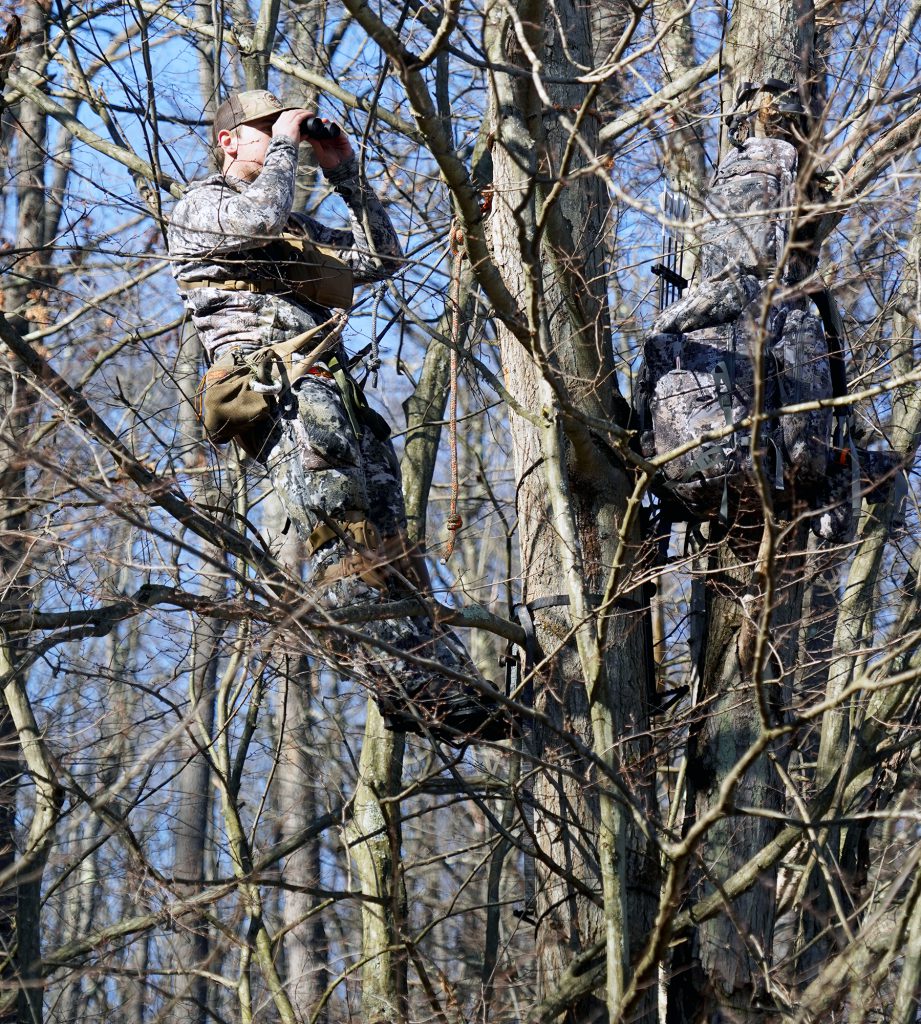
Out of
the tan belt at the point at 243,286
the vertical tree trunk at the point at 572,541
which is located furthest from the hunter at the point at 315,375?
the vertical tree trunk at the point at 572,541

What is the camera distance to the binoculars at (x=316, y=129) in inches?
186

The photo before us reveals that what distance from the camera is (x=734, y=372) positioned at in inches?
170

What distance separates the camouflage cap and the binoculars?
140 mm

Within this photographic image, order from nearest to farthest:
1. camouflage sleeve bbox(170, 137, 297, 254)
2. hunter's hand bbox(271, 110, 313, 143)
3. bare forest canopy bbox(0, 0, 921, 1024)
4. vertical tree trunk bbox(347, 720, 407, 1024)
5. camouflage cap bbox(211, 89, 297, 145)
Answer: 1. bare forest canopy bbox(0, 0, 921, 1024)
2. camouflage sleeve bbox(170, 137, 297, 254)
3. hunter's hand bbox(271, 110, 313, 143)
4. camouflage cap bbox(211, 89, 297, 145)
5. vertical tree trunk bbox(347, 720, 407, 1024)

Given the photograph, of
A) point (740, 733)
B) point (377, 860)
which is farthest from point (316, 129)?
point (377, 860)

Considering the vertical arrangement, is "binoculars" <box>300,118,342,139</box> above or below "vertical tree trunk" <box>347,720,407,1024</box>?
above

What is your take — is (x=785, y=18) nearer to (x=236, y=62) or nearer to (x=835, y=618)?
(x=835, y=618)

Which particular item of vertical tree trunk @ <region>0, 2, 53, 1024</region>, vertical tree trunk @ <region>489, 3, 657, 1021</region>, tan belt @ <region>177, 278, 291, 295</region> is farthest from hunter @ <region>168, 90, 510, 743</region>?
vertical tree trunk @ <region>0, 2, 53, 1024</region>

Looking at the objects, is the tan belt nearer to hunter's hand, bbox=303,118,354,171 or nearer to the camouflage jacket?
the camouflage jacket

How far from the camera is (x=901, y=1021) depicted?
3.45 metres

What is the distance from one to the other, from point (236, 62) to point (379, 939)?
4.49 metres

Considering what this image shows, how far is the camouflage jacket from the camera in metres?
4.38

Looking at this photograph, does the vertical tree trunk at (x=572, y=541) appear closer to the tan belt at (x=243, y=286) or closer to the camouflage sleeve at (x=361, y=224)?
the camouflage sleeve at (x=361, y=224)

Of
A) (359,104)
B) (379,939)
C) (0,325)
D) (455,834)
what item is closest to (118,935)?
(379,939)
